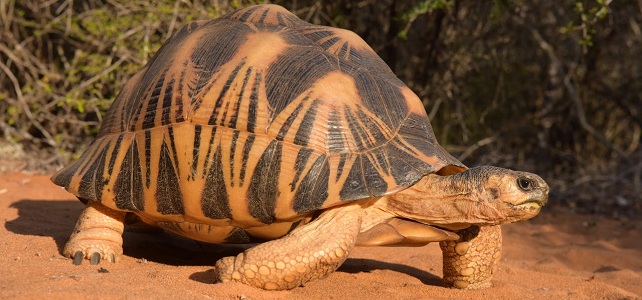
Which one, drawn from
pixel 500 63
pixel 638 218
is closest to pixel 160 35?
pixel 500 63

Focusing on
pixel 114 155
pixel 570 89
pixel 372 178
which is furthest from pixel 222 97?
pixel 570 89

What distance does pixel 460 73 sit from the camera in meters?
8.82

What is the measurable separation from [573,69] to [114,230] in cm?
650

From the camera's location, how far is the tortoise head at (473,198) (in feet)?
11.3

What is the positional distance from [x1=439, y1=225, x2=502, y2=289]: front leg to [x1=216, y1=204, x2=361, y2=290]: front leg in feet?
2.65

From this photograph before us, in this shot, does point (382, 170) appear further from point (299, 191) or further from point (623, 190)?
point (623, 190)

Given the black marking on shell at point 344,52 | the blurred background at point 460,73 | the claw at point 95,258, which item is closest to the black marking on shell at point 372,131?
the black marking on shell at point 344,52

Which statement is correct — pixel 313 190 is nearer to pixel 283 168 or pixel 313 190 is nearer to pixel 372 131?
pixel 283 168

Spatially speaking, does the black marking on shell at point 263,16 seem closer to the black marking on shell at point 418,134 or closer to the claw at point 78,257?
the black marking on shell at point 418,134

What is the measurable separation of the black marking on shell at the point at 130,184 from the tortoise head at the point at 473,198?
3.87ft

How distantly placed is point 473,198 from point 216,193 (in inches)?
46.3

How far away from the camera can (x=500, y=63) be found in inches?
350

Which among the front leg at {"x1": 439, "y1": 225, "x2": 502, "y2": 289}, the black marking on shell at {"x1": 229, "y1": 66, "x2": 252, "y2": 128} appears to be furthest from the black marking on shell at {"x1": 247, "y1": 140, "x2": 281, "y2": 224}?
the front leg at {"x1": 439, "y1": 225, "x2": 502, "y2": 289}

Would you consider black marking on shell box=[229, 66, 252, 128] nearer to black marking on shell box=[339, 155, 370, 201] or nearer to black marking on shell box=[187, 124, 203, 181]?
black marking on shell box=[187, 124, 203, 181]
